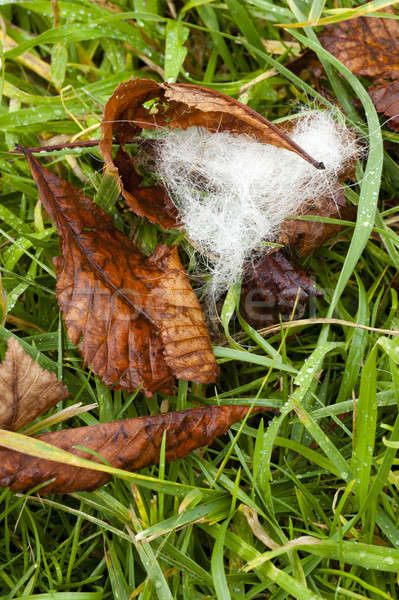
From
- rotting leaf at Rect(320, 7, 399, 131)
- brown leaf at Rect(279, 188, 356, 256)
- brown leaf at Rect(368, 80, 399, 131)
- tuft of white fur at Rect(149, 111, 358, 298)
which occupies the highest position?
rotting leaf at Rect(320, 7, 399, 131)

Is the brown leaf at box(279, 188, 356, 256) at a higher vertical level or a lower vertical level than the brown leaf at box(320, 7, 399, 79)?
lower

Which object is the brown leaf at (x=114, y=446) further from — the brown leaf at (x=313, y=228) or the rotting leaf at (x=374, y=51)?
the rotting leaf at (x=374, y=51)

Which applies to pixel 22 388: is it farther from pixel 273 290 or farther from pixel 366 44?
pixel 366 44

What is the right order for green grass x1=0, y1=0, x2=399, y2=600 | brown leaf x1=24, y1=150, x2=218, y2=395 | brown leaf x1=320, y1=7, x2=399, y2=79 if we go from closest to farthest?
green grass x1=0, y1=0, x2=399, y2=600
brown leaf x1=24, y1=150, x2=218, y2=395
brown leaf x1=320, y1=7, x2=399, y2=79

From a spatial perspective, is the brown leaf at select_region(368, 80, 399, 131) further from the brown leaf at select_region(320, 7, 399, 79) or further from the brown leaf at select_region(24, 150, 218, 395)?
the brown leaf at select_region(24, 150, 218, 395)

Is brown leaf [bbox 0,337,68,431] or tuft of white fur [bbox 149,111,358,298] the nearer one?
brown leaf [bbox 0,337,68,431]

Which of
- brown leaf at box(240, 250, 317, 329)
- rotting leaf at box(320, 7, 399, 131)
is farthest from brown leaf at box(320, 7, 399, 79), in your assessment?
brown leaf at box(240, 250, 317, 329)

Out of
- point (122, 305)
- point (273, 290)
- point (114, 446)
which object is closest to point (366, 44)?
point (273, 290)
